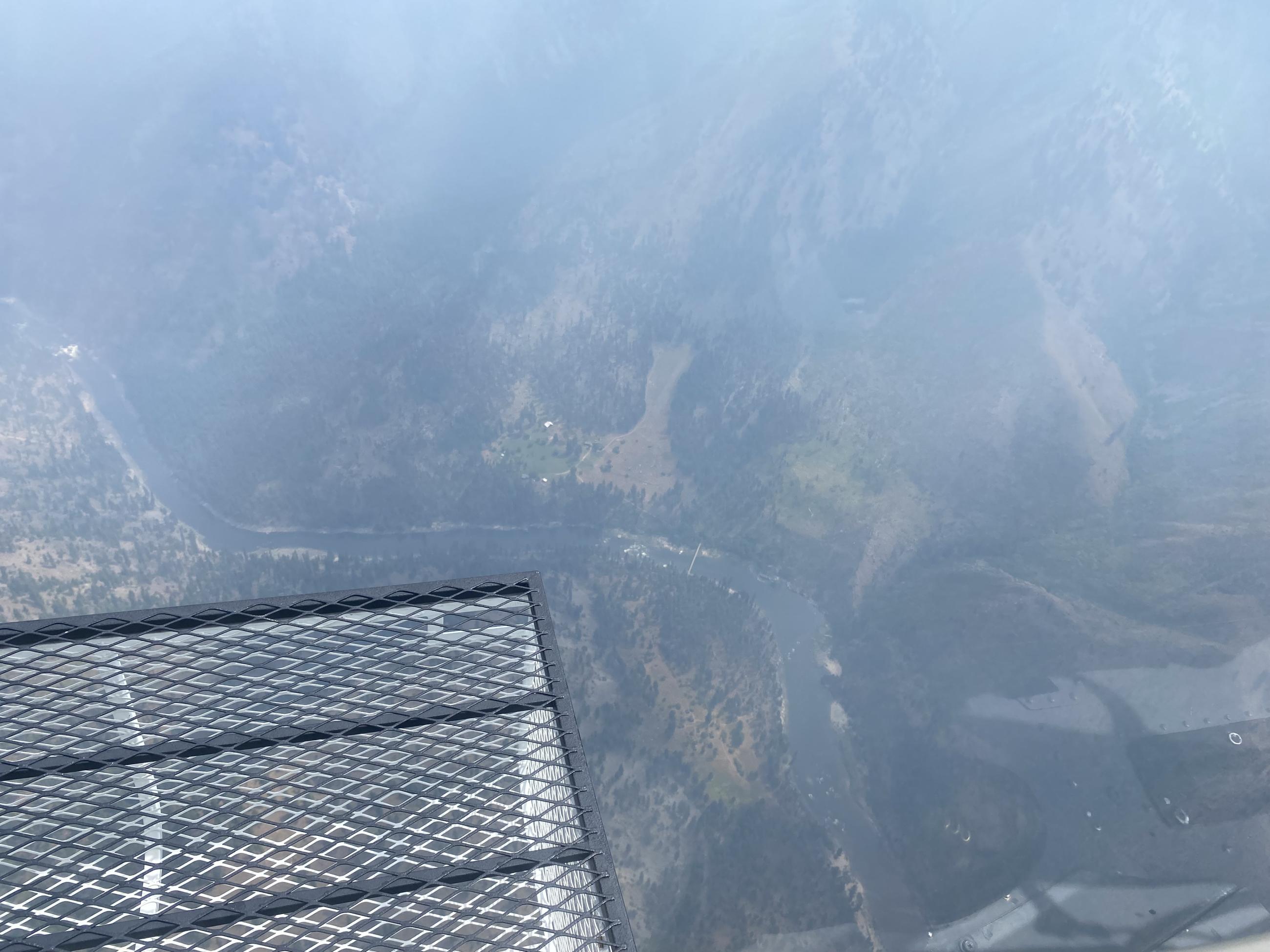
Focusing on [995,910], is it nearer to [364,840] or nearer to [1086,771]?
[1086,771]

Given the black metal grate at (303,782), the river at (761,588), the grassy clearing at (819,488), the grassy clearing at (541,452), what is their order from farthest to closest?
1. the grassy clearing at (541,452)
2. the grassy clearing at (819,488)
3. the river at (761,588)
4. the black metal grate at (303,782)

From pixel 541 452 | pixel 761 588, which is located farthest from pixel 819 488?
pixel 541 452

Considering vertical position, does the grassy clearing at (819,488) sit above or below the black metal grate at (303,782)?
above

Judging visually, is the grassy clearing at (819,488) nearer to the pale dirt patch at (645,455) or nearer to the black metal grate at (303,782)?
the pale dirt patch at (645,455)

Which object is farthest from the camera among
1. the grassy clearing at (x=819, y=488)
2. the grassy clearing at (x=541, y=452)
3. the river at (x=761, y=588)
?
the grassy clearing at (x=541, y=452)

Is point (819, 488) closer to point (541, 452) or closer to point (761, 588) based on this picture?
point (761, 588)

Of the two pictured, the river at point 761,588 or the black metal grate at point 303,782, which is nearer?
the black metal grate at point 303,782

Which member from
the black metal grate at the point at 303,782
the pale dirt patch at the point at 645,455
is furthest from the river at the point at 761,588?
the black metal grate at the point at 303,782
